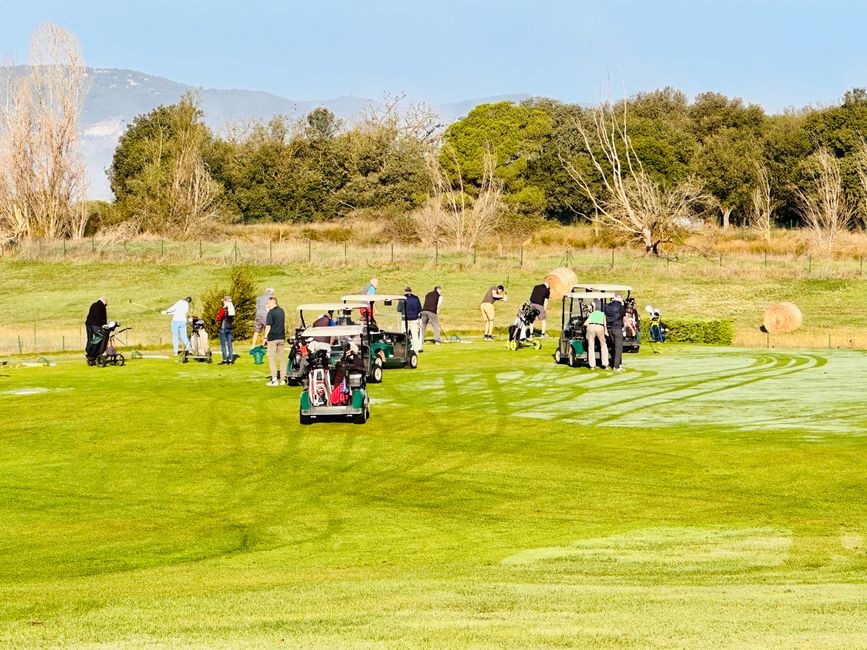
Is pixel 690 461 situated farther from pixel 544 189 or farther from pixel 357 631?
pixel 544 189

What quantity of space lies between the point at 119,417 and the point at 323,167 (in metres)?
83.8

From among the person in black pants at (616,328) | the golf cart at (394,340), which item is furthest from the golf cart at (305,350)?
the person in black pants at (616,328)

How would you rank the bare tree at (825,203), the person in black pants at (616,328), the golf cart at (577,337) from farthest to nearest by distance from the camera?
the bare tree at (825,203) → the golf cart at (577,337) → the person in black pants at (616,328)

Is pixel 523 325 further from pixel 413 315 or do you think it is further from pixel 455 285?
pixel 455 285

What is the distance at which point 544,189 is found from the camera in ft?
339

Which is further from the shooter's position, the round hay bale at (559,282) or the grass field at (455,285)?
the round hay bale at (559,282)

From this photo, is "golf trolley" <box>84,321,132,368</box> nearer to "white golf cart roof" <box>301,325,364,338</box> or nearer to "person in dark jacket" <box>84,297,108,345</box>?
"person in dark jacket" <box>84,297,108,345</box>

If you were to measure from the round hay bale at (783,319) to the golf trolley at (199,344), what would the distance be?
76.2 ft

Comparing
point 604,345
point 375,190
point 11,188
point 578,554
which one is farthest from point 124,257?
point 578,554

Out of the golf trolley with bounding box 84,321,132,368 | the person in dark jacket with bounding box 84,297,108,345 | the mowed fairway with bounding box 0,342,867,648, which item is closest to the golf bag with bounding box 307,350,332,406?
the mowed fairway with bounding box 0,342,867,648

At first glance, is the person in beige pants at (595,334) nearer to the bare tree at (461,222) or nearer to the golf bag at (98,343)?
the golf bag at (98,343)

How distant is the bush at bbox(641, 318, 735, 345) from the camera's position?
139 feet

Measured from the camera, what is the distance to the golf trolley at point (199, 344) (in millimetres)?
32625

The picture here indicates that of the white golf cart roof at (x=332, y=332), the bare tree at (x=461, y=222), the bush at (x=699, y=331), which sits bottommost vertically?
Result: the bush at (x=699, y=331)
